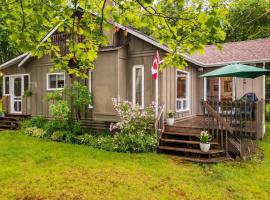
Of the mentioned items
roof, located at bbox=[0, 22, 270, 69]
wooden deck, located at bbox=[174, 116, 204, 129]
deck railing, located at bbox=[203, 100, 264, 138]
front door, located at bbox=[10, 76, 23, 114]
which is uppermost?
roof, located at bbox=[0, 22, 270, 69]

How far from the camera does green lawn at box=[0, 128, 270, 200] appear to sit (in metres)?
5.05

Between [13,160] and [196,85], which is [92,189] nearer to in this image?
[13,160]

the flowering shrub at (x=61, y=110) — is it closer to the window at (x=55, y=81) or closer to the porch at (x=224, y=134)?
the window at (x=55, y=81)

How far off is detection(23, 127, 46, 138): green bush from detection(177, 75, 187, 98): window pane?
244 inches

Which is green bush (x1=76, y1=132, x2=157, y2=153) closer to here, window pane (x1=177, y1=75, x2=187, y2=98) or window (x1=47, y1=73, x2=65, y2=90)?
window pane (x1=177, y1=75, x2=187, y2=98)

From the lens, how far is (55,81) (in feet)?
41.9

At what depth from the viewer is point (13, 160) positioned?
24.3 ft

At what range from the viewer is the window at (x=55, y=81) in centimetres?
1253

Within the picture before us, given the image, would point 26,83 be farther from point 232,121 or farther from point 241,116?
point 241,116

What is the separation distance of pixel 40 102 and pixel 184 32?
35.7ft

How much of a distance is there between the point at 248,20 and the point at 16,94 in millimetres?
21113

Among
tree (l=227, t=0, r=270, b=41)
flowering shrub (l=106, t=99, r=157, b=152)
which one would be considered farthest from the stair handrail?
tree (l=227, t=0, r=270, b=41)

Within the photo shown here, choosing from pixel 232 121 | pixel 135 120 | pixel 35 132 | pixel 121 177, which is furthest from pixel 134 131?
pixel 35 132

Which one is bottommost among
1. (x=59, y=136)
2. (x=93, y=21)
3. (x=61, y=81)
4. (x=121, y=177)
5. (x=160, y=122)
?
(x=121, y=177)
